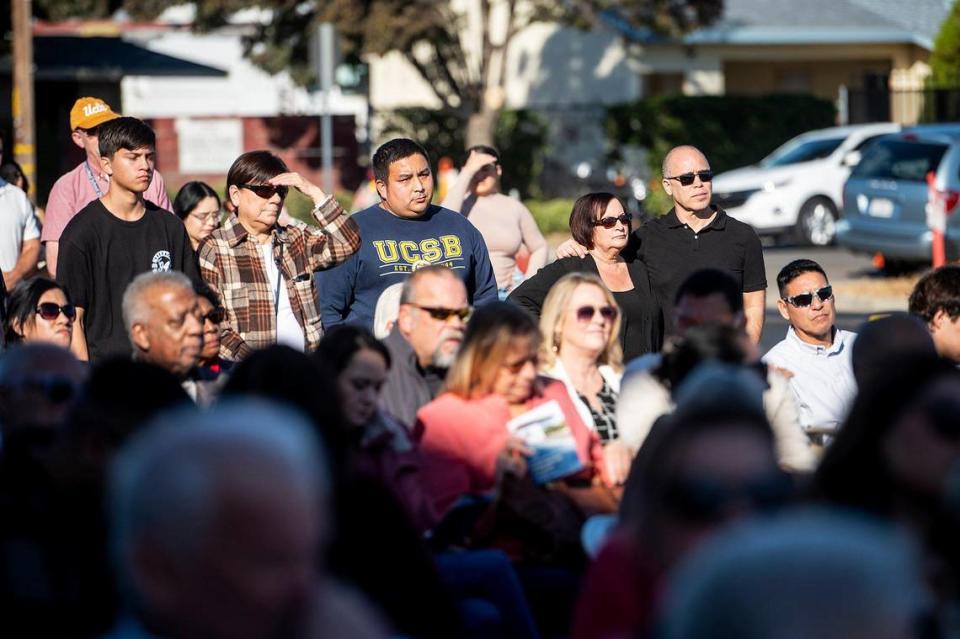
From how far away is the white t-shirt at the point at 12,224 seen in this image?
9227 millimetres

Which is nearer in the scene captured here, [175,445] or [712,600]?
[712,600]

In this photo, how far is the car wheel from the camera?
2564 centimetres

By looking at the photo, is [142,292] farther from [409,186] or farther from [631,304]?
[631,304]

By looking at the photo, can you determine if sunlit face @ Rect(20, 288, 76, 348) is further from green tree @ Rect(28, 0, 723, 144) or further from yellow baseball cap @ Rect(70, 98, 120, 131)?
green tree @ Rect(28, 0, 723, 144)

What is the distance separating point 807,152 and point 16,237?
19.0m

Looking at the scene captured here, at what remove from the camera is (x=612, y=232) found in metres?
8.30

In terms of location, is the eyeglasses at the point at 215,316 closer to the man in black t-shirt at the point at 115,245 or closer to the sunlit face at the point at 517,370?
the man in black t-shirt at the point at 115,245

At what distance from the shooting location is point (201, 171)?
104 ft

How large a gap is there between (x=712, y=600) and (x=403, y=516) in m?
1.98

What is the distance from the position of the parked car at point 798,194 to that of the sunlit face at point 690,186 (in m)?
16.6

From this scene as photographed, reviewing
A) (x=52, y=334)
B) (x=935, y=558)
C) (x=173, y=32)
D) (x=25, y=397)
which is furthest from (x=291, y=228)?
(x=173, y=32)

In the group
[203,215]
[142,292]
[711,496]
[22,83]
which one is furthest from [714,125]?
[711,496]

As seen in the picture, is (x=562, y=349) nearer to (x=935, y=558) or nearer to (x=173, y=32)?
(x=935, y=558)

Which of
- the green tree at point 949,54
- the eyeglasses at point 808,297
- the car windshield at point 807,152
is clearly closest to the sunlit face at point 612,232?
the eyeglasses at point 808,297
